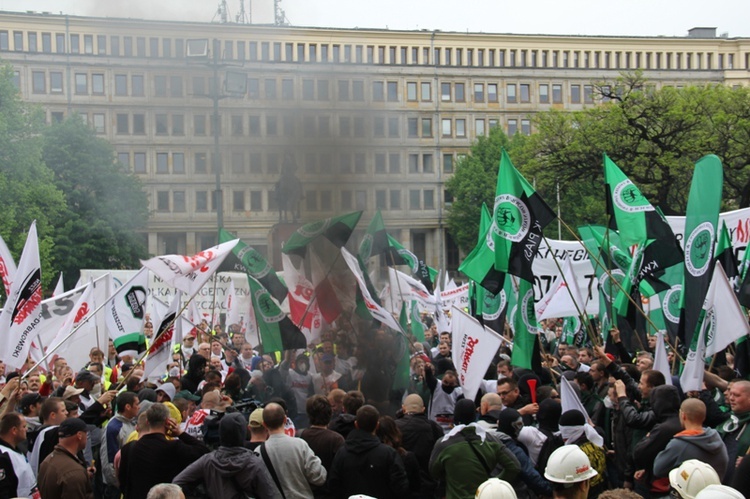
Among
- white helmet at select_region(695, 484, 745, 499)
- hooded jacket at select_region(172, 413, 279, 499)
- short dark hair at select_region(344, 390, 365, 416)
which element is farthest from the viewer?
short dark hair at select_region(344, 390, 365, 416)

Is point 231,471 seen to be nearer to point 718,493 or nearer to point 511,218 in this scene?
point 718,493

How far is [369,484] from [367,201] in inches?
541

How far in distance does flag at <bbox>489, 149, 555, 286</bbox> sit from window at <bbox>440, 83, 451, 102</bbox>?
6624 centimetres

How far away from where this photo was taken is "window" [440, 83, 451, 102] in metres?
79.2

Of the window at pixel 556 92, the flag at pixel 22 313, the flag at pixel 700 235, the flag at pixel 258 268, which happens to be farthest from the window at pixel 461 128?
the flag at pixel 700 235

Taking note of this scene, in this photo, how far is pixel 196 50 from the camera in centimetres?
2073

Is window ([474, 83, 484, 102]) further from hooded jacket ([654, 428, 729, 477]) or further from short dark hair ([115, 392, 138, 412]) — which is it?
hooded jacket ([654, 428, 729, 477])

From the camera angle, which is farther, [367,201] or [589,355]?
[367,201]

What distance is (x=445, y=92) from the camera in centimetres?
8069

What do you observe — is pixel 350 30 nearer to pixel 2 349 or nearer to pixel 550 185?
pixel 550 185

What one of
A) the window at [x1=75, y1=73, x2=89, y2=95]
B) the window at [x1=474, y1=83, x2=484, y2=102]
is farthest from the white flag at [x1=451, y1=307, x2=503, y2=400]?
the window at [x1=474, y1=83, x2=484, y2=102]

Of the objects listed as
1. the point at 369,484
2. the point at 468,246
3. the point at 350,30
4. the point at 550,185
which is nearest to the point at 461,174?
the point at 468,246

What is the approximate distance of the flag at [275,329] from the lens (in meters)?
13.9

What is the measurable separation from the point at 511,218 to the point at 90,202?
44.5 meters
